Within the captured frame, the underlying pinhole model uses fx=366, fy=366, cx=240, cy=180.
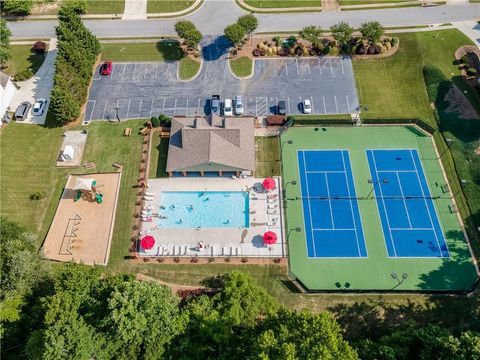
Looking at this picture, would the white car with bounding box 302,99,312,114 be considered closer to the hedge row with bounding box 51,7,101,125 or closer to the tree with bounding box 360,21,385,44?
the tree with bounding box 360,21,385,44

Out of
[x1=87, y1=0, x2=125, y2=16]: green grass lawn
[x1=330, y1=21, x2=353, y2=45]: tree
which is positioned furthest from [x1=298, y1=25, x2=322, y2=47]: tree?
[x1=87, y1=0, x2=125, y2=16]: green grass lawn

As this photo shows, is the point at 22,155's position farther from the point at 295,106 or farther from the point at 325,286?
the point at 325,286

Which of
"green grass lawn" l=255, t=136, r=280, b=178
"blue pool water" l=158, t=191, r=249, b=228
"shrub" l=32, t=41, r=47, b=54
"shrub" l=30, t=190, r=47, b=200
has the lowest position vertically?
"blue pool water" l=158, t=191, r=249, b=228

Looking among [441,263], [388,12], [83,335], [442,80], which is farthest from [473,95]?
[83,335]

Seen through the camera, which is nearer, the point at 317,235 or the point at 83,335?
the point at 83,335

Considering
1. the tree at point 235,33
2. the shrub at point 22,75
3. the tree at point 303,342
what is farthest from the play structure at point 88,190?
the tree at point 235,33

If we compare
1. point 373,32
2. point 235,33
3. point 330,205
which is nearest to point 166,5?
point 235,33

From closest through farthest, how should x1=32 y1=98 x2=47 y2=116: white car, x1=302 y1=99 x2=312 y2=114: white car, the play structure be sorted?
→ the play structure → x1=302 y1=99 x2=312 y2=114: white car → x1=32 y1=98 x2=47 y2=116: white car

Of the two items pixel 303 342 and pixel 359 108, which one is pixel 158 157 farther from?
pixel 303 342
